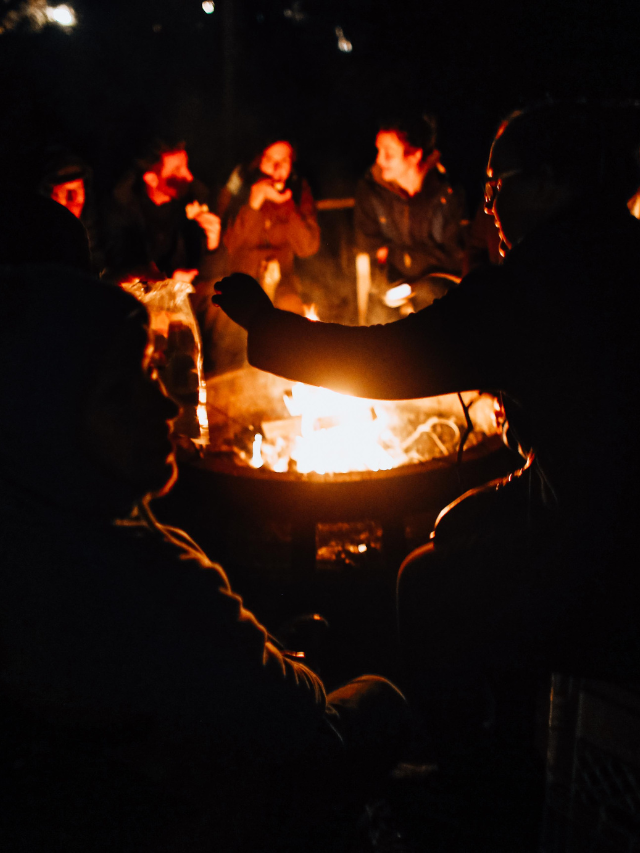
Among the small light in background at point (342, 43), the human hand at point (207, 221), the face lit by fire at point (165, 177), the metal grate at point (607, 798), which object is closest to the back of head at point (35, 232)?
the metal grate at point (607, 798)

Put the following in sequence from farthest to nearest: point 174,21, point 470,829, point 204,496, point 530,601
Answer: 1. point 174,21
2. point 204,496
3. point 470,829
4. point 530,601

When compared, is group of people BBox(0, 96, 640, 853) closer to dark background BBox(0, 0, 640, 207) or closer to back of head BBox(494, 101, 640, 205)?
back of head BBox(494, 101, 640, 205)

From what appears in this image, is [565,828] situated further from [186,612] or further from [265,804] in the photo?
[186,612]

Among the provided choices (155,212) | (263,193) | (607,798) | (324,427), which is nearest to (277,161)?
(263,193)

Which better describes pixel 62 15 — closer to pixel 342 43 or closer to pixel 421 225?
pixel 342 43

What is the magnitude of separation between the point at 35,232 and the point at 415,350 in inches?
39.9

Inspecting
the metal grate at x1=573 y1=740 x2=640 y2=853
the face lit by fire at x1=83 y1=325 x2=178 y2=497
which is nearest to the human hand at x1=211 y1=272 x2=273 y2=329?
the face lit by fire at x1=83 y1=325 x2=178 y2=497

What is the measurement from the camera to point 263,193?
579 centimetres

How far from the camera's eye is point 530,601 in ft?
5.50

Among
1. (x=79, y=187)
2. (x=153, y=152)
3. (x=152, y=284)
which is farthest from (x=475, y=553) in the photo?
(x=153, y=152)

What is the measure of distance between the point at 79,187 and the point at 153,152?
1.12 meters

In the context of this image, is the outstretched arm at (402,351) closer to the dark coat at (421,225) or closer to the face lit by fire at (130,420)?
the face lit by fire at (130,420)

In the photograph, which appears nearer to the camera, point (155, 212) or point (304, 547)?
point (304, 547)

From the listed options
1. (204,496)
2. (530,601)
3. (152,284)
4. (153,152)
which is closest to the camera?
(530,601)
